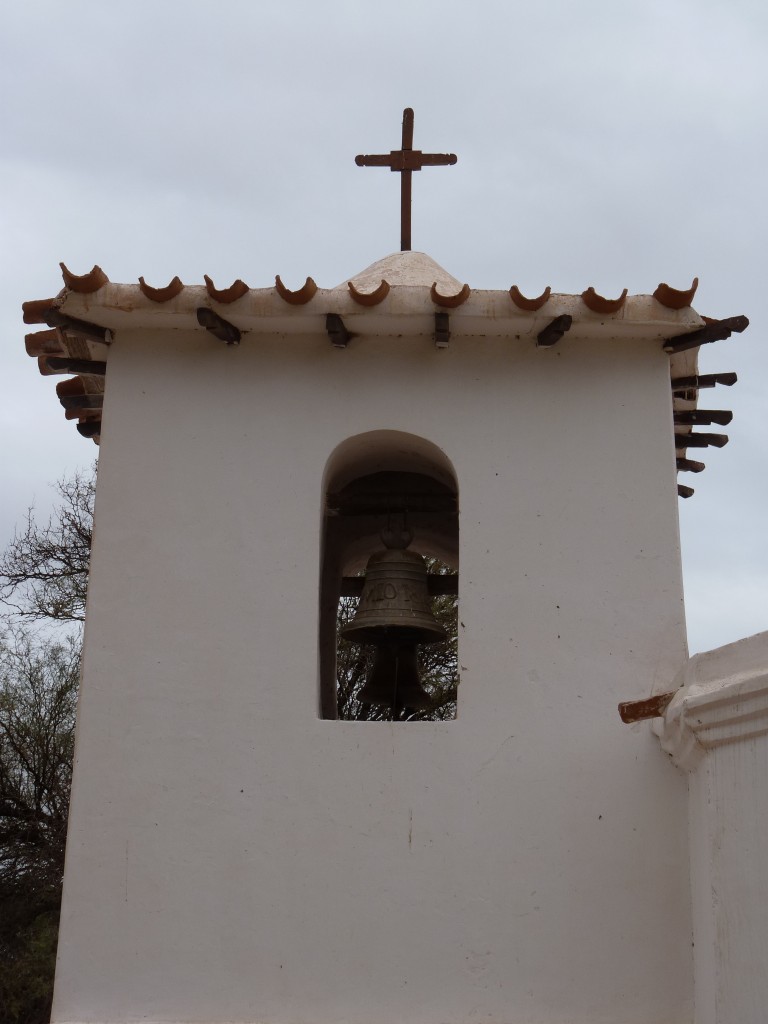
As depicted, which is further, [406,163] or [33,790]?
[33,790]

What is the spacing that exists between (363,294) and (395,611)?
52.3 inches

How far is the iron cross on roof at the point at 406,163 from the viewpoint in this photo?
572cm

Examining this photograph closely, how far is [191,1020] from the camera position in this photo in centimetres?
409

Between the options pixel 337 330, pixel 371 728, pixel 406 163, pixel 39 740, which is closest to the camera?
pixel 371 728

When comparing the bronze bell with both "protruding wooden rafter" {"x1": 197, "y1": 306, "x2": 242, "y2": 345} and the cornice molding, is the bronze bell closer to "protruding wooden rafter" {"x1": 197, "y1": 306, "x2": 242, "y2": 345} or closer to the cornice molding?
"protruding wooden rafter" {"x1": 197, "y1": 306, "x2": 242, "y2": 345}

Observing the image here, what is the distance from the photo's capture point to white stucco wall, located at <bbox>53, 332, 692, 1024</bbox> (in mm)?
4129

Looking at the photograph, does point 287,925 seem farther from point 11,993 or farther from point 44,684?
point 44,684

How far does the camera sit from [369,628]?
5.29 m

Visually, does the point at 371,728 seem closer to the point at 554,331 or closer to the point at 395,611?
the point at 395,611

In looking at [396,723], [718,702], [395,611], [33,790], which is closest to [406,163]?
[395,611]

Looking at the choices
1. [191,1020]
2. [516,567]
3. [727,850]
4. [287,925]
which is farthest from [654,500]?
[191,1020]

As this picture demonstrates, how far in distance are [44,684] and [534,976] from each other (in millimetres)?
10697

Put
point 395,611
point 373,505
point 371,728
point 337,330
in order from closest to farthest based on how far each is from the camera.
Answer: point 371,728, point 337,330, point 395,611, point 373,505

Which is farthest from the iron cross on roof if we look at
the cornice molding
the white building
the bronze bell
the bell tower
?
the cornice molding
